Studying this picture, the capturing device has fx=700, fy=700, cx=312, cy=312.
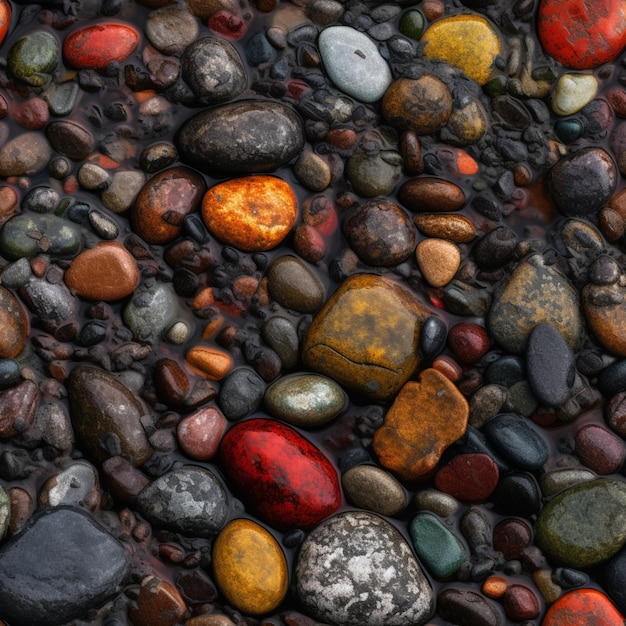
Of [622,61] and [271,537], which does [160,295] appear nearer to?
[271,537]

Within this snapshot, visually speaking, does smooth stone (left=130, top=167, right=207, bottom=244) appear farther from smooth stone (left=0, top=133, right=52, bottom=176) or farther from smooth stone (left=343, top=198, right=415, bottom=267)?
smooth stone (left=343, top=198, right=415, bottom=267)

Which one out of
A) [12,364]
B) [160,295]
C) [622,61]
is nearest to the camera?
[12,364]

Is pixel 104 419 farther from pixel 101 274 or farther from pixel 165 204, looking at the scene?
pixel 165 204

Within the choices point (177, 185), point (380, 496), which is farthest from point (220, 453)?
point (177, 185)

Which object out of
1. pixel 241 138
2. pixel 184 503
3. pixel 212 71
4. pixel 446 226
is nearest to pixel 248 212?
pixel 241 138

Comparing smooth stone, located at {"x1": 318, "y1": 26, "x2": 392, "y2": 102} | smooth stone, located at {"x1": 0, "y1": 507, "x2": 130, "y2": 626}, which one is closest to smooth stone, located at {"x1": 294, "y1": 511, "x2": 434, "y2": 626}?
smooth stone, located at {"x1": 0, "y1": 507, "x2": 130, "y2": 626}
